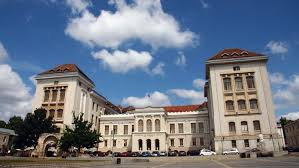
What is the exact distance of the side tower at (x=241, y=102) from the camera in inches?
1953

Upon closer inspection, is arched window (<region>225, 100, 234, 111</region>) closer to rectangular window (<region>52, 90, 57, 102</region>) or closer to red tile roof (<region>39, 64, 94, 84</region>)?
A: red tile roof (<region>39, 64, 94, 84</region>)

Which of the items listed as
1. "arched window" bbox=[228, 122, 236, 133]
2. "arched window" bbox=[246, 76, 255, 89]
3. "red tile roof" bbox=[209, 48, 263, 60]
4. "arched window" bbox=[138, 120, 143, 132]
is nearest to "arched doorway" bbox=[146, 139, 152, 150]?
"arched window" bbox=[138, 120, 143, 132]

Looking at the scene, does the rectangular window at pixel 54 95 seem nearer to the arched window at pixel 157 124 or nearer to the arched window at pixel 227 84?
the arched window at pixel 157 124

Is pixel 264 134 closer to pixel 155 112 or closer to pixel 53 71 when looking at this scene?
pixel 155 112

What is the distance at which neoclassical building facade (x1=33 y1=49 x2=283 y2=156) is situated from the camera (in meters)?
50.3

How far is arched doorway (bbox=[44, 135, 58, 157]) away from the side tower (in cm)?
3154

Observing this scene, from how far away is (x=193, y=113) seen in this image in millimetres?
68062

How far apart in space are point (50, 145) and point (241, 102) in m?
39.0

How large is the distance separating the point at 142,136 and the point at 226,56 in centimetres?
2696

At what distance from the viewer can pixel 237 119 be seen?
51031mm

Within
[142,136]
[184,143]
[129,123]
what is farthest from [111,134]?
[184,143]

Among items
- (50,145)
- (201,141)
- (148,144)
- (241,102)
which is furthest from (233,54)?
(50,145)

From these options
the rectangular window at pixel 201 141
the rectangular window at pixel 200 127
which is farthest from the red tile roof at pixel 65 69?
the rectangular window at pixel 201 141

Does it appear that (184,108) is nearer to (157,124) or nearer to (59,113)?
(157,124)
